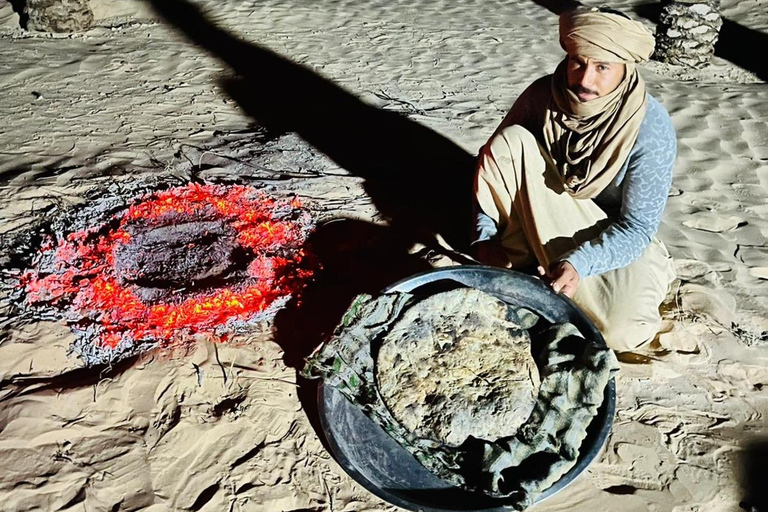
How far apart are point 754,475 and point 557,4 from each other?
5984 mm

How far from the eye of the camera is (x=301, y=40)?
5805 mm

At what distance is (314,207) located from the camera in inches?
132

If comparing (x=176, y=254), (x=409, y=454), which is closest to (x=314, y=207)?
(x=176, y=254)

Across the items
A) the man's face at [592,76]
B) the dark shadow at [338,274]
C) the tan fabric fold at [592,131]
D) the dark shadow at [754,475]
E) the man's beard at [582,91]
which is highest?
the man's face at [592,76]

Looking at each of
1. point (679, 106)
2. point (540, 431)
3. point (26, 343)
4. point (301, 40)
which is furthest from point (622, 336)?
point (301, 40)

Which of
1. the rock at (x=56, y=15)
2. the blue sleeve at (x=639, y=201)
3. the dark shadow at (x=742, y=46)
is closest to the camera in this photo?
the blue sleeve at (x=639, y=201)

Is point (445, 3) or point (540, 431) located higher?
point (445, 3)

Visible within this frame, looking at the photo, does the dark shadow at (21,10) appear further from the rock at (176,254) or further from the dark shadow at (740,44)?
the dark shadow at (740,44)

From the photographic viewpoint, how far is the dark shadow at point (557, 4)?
6691 mm

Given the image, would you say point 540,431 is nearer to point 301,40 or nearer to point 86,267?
point 86,267

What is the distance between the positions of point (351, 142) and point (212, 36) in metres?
2.63

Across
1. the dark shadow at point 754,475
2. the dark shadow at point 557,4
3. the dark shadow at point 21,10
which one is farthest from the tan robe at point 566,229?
the dark shadow at point 21,10

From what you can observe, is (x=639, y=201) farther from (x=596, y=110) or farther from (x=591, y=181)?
(x=596, y=110)

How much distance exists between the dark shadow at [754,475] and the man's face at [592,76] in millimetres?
1452
